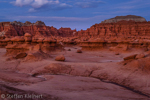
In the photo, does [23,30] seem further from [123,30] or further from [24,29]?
[123,30]

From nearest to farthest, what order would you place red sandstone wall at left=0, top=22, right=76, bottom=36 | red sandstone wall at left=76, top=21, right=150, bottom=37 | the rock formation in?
red sandstone wall at left=76, top=21, right=150, bottom=37
red sandstone wall at left=0, top=22, right=76, bottom=36
the rock formation

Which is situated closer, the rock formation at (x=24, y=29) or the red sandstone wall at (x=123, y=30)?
the red sandstone wall at (x=123, y=30)

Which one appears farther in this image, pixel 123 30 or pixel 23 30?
pixel 23 30

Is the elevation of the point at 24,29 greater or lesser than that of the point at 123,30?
greater

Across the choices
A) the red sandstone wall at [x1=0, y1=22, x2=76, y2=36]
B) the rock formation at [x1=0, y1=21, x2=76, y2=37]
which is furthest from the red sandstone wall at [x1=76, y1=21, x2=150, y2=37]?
the rock formation at [x1=0, y1=21, x2=76, y2=37]

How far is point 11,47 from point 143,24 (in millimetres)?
63021

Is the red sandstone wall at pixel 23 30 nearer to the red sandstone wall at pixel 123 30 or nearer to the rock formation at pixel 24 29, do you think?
the rock formation at pixel 24 29

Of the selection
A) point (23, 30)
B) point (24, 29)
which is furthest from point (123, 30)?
point (23, 30)

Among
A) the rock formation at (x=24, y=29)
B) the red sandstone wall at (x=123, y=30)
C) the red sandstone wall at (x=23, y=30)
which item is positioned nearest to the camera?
the red sandstone wall at (x=123, y=30)

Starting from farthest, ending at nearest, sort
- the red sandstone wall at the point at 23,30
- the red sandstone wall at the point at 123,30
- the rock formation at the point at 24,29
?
the rock formation at the point at 24,29
the red sandstone wall at the point at 23,30
the red sandstone wall at the point at 123,30

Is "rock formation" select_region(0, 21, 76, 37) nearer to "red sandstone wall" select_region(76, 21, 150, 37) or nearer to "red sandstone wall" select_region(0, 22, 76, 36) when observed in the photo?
"red sandstone wall" select_region(0, 22, 76, 36)

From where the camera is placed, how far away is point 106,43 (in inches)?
802

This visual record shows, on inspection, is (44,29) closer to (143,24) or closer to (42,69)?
(143,24)

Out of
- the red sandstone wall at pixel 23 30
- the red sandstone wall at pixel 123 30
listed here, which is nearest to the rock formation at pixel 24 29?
the red sandstone wall at pixel 23 30
